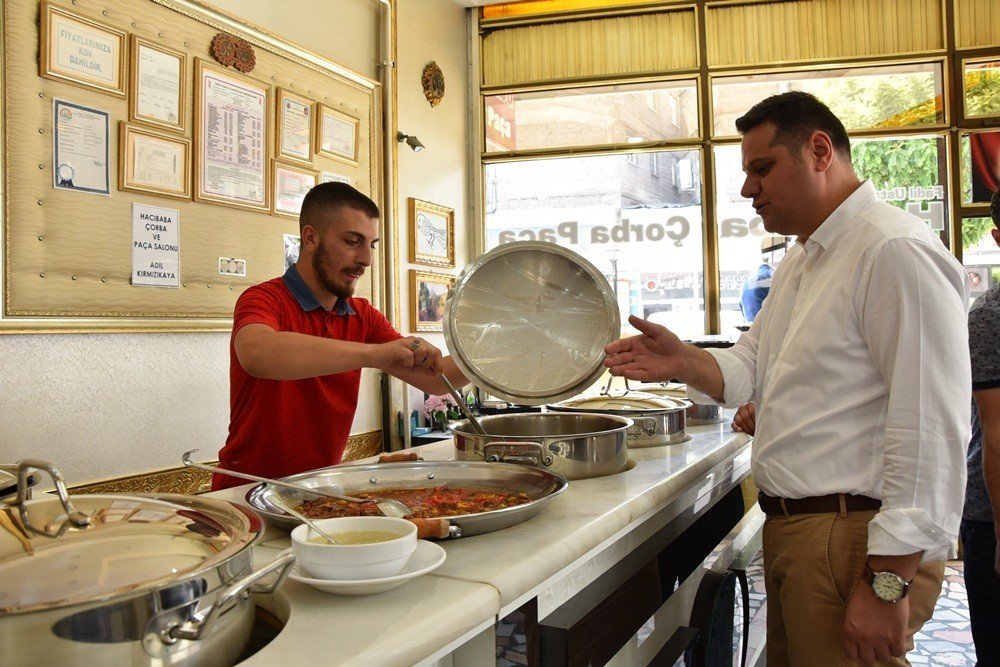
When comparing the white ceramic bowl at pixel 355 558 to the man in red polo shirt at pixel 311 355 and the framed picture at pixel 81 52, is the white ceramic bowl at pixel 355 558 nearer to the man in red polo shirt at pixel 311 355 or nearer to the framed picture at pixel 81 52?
the man in red polo shirt at pixel 311 355

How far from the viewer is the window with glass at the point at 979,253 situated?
4.90 m

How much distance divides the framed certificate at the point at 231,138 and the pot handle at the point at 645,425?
208cm

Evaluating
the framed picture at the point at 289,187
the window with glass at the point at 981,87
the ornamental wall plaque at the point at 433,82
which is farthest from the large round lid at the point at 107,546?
the window with glass at the point at 981,87

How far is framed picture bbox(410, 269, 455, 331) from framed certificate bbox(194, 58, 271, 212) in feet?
4.39

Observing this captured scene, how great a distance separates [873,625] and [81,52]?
2.98 m

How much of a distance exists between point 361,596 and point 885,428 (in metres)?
1.10

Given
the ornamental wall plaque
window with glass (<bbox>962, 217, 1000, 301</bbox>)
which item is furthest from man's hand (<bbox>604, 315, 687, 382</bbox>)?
window with glass (<bbox>962, 217, 1000, 301</bbox>)

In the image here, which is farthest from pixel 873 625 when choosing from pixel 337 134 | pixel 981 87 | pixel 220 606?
pixel 981 87

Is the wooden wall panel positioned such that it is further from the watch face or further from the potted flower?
the watch face

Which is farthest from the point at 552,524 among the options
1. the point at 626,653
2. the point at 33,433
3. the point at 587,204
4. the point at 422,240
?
the point at 587,204

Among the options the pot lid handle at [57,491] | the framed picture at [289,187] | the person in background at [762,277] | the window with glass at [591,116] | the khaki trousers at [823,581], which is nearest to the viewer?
the pot lid handle at [57,491]

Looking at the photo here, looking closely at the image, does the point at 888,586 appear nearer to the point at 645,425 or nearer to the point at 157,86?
the point at 645,425

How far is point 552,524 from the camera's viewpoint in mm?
1362

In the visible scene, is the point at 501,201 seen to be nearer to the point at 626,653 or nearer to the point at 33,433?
the point at 33,433
